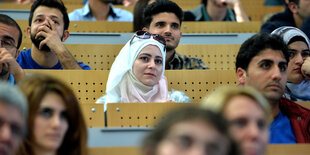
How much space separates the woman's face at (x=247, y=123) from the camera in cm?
238

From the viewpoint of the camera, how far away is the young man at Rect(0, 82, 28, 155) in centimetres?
213

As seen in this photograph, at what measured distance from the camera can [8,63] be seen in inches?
149

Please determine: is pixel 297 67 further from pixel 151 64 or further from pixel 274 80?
pixel 151 64

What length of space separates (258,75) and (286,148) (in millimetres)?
717

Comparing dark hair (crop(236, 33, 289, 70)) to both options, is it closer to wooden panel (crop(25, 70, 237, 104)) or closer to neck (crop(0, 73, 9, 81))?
wooden panel (crop(25, 70, 237, 104))

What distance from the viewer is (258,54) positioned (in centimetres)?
368

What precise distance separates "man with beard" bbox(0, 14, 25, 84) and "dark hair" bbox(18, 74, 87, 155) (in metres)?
1.23

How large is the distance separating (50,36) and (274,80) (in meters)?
1.82

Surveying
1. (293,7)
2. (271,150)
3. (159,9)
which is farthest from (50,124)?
(293,7)

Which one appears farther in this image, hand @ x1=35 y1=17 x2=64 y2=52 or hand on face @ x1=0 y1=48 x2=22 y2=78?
hand @ x1=35 y1=17 x2=64 y2=52

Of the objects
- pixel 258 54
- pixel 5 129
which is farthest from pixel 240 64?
pixel 5 129

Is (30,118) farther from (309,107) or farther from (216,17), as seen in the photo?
(216,17)

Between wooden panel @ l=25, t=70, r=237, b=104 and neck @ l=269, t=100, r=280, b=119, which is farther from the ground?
wooden panel @ l=25, t=70, r=237, b=104

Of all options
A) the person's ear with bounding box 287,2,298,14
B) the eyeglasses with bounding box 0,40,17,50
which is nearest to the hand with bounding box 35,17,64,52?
the eyeglasses with bounding box 0,40,17,50
